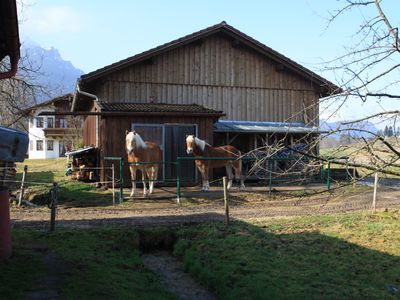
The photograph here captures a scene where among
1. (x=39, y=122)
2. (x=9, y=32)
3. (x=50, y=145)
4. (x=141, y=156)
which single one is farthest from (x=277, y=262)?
(x=50, y=145)

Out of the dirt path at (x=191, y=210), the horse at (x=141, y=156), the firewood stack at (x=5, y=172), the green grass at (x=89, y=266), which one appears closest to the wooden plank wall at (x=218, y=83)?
the horse at (x=141, y=156)

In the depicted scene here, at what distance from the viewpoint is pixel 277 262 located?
860 centimetres

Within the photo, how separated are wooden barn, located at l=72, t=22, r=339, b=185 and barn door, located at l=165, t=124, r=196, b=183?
0.13 feet

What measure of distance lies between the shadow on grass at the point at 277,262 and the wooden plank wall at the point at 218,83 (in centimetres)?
932

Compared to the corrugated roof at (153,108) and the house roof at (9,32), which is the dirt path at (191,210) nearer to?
the corrugated roof at (153,108)

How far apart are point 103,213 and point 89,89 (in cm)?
802

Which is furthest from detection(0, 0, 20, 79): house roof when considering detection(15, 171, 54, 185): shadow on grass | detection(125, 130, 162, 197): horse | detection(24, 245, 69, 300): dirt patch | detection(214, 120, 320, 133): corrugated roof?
detection(15, 171, 54, 185): shadow on grass

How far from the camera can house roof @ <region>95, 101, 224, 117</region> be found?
698 inches

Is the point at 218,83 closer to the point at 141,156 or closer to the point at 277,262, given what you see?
the point at 141,156

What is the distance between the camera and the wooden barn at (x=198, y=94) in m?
18.3

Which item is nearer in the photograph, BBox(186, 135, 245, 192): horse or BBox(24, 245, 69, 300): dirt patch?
BBox(24, 245, 69, 300): dirt patch

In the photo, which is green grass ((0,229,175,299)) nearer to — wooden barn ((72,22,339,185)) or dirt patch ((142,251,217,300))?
dirt patch ((142,251,217,300))

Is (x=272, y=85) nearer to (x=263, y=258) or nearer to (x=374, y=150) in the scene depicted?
(x=263, y=258)

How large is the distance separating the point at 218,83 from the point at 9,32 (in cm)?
1452
